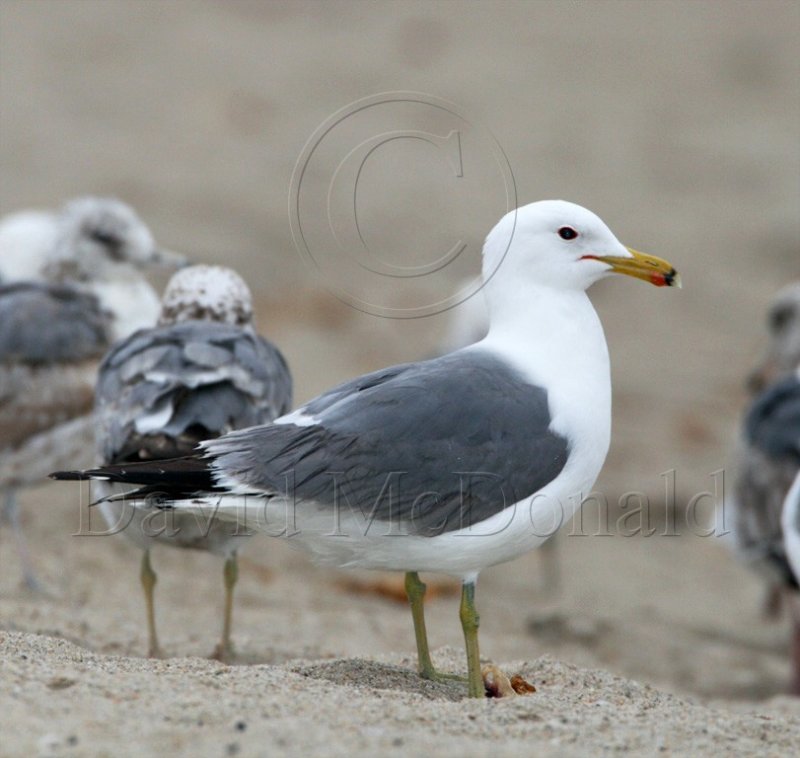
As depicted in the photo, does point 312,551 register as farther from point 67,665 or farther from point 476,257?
point 476,257

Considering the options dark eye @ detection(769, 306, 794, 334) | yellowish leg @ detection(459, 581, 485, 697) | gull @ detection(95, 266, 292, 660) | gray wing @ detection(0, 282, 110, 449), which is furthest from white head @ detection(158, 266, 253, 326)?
dark eye @ detection(769, 306, 794, 334)

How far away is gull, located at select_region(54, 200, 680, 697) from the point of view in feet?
13.4

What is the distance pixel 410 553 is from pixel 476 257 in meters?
8.61

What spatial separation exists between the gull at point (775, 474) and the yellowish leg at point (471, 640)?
322 cm

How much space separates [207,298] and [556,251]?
2.08 metres

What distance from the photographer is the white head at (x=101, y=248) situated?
25.0 feet

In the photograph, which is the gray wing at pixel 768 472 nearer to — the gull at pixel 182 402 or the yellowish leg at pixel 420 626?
the gull at pixel 182 402

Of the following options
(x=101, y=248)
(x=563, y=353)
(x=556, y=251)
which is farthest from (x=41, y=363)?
(x=563, y=353)

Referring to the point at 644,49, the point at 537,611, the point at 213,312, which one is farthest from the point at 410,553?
the point at 644,49

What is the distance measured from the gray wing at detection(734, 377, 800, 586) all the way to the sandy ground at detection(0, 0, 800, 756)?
0.54 meters

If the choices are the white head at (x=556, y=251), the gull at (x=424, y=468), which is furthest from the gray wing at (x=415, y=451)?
the white head at (x=556, y=251)

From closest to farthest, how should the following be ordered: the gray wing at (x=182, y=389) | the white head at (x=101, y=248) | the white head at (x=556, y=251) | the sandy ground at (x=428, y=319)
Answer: the sandy ground at (x=428, y=319) → the white head at (x=556, y=251) → the gray wing at (x=182, y=389) → the white head at (x=101, y=248)

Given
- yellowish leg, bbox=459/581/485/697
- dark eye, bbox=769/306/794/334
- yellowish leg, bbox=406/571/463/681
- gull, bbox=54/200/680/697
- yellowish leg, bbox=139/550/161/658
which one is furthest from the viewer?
dark eye, bbox=769/306/794/334

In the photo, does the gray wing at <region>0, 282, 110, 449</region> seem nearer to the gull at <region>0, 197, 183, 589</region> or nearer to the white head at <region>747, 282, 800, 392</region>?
the gull at <region>0, 197, 183, 589</region>
